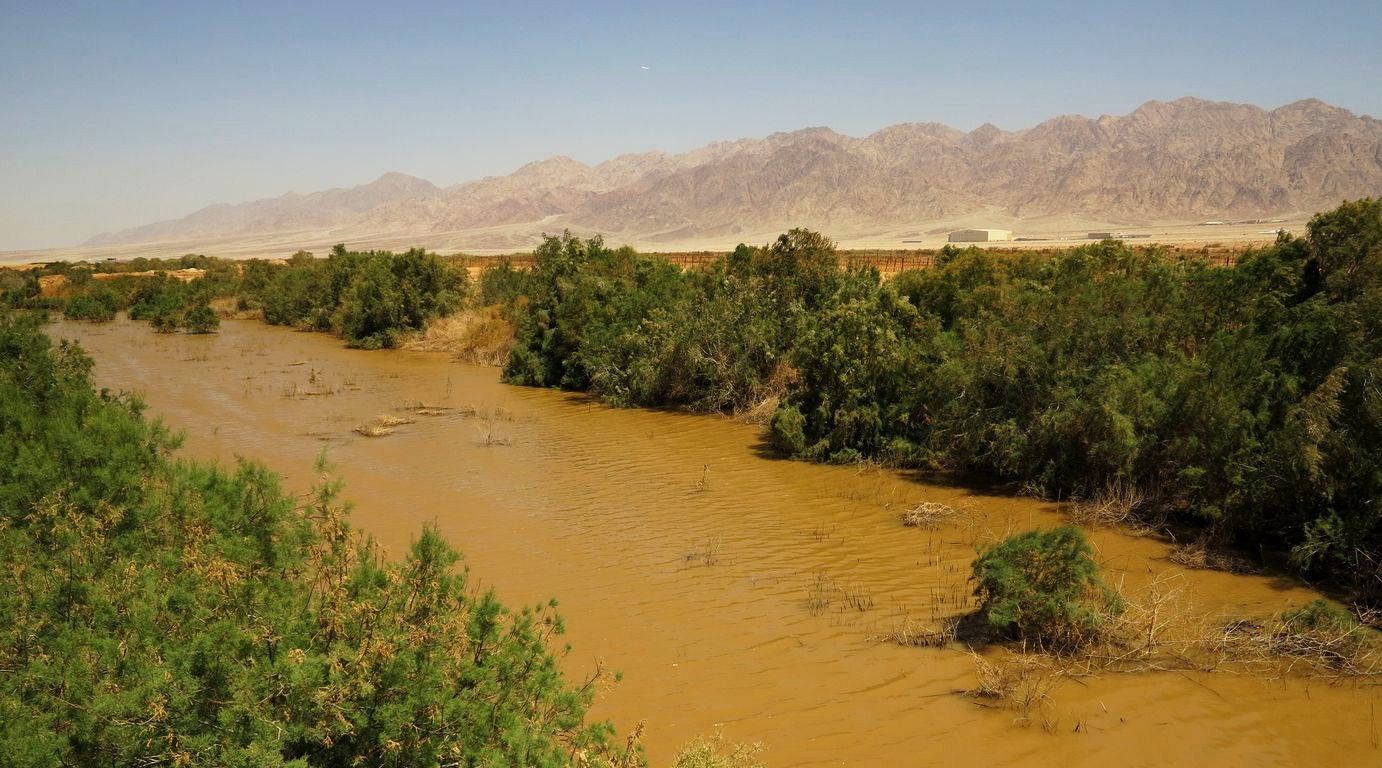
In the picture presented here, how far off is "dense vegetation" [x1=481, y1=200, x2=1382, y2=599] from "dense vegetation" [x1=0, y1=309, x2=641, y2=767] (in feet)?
29.7

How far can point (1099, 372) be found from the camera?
13883 millimetres

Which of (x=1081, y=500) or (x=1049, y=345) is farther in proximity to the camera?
(x=1049, y=345)

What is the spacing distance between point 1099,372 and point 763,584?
6.66m

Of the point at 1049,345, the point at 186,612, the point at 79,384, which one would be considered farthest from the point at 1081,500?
the point at 79,384

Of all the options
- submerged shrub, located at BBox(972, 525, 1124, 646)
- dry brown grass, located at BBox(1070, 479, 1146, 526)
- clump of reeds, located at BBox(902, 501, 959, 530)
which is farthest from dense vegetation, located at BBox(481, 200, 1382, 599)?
submerged shrub, located at BBox(972, 525, 1124, 646)

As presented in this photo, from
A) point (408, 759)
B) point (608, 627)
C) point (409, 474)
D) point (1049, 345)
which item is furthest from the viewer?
point (409, 474)

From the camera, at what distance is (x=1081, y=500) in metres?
13.3

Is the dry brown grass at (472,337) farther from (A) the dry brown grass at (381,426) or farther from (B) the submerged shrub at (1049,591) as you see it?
(B) the submerged shrub at (1049,591)

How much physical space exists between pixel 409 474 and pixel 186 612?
10774 mm

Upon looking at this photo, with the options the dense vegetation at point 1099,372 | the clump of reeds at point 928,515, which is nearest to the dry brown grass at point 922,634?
the clump of reeds at point 928,515

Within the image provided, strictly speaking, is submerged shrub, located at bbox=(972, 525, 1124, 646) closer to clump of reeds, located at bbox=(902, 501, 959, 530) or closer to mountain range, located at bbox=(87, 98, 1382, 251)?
clump of reeds, located at bbox=(902, 501, 959, 530)

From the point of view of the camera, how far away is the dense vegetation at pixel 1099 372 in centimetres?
1069

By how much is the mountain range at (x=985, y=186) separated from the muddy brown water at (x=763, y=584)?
96.9 m

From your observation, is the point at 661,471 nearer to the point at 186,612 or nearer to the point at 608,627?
the point at 608,627
